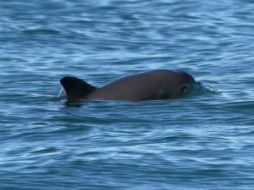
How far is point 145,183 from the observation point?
14.4 metres

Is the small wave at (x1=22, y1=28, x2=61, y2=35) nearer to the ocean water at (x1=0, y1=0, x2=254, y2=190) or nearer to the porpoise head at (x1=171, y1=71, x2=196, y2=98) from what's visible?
the ocean water at (x1=0, y1=0, x2=254, y2=190)

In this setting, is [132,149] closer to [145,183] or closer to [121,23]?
[145,183]

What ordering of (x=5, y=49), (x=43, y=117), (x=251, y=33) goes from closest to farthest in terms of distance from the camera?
(x=43, y=117)
(x=5, y=49)
(x=251, y=33)

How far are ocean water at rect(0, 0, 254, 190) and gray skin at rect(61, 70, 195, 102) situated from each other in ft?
0.76

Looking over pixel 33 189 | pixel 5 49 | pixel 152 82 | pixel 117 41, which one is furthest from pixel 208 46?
pixel 33 189

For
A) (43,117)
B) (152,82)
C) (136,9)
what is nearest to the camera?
(43,117)

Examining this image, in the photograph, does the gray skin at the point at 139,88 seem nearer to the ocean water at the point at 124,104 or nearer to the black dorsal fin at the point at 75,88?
the black dorsal fin at the point at 75,88

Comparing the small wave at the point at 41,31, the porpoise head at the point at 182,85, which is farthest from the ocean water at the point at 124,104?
the porpoise head at the point at 182,85

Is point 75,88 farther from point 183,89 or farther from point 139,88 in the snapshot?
point 183,89

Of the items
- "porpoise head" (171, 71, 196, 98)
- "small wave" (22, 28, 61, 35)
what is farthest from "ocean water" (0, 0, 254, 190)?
"porpoise head" (171, 71, 196, 98)

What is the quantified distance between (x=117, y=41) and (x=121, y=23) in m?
2.16

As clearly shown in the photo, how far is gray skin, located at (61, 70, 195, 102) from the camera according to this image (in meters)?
19.0

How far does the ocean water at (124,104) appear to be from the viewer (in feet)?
48.8

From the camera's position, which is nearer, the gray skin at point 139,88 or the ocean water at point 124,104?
the ocean water at point 124,104
